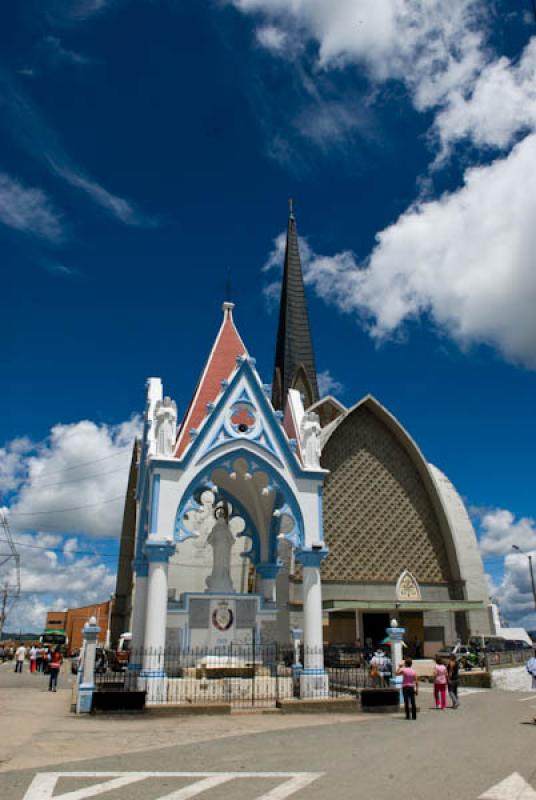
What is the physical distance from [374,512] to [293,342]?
66.2 feet

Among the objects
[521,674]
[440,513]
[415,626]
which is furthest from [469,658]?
[440,513]

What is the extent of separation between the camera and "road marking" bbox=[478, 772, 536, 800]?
6031 mm

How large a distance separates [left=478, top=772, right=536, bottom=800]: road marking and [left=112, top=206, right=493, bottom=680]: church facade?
8134 millimetres

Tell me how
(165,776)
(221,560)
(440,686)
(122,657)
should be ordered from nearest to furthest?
(165,776), (440,686), (221,560), (122,657)

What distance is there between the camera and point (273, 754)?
8.38m

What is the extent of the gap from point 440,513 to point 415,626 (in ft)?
20.8

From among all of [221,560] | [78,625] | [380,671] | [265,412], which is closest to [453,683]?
[380,671]

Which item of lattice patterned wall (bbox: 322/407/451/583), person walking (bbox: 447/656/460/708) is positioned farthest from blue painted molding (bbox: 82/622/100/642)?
lattice patterned wall (bbox: 322/407/451/583)

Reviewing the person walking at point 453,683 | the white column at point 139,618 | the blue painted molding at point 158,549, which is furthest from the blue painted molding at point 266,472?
the person walking at point 453,683

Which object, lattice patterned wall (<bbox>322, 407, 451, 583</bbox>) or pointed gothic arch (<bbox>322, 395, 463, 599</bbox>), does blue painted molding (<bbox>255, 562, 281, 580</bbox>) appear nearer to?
lattice patterned wall (<bbox>322, 407, 451, 583</bbox>)

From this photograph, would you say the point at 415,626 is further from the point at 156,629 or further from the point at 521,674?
the point at 156,629

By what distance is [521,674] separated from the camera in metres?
25.5

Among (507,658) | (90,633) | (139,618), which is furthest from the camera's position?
(507,658)

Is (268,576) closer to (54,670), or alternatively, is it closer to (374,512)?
(54,670)
